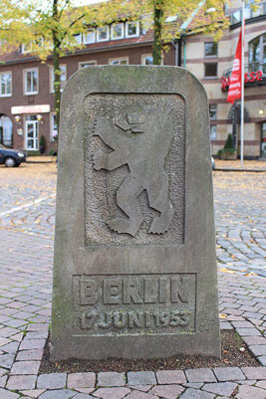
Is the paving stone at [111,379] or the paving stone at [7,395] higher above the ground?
the paving stone at [111,379]

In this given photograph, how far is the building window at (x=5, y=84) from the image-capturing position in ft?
131

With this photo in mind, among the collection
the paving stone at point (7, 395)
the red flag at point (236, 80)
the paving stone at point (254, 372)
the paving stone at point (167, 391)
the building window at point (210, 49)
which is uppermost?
the building window at point (210, 49)

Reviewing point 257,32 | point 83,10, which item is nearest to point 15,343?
point 83,10

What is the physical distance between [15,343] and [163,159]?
5.20 feet

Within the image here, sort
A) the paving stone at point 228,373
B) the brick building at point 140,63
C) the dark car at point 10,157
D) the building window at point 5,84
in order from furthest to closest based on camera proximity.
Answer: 1. the building window at point 5,84
2. the brick building at point 140,63
3. the dark car at point 10,157
4. the paving stone at point 228,373

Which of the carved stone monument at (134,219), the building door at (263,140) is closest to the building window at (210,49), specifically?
the building door at (263,140)

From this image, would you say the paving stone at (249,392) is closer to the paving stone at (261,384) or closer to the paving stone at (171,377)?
the paving stone at (261,384)

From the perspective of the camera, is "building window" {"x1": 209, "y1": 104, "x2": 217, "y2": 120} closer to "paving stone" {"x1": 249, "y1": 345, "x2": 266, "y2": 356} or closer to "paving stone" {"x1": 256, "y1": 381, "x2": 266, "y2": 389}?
"paving stone" {"x1": 249, "y1": 345, "x2": 266, "y2": 356}

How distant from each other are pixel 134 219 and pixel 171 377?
932 mm

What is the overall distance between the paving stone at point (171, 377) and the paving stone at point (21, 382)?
2.31ft

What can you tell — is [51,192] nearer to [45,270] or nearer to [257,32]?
[45,270]

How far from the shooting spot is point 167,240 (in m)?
2.74

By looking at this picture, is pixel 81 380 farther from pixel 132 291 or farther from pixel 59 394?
pixel 132 291

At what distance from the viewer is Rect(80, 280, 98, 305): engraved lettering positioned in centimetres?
272
